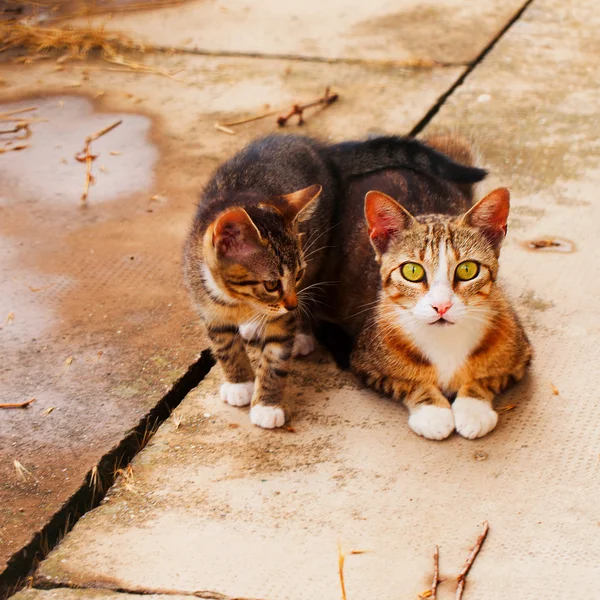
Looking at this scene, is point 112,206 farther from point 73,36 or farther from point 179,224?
point 73,36

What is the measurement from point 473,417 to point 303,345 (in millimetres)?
901

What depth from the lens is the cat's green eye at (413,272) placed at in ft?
10.5

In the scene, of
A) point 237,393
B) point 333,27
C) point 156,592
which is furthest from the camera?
point 333,27

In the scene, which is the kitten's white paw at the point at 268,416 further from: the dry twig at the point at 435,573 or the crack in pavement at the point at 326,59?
the crack in pavement at the point at 326,59

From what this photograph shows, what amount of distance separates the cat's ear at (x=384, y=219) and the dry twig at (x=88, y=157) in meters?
2.25

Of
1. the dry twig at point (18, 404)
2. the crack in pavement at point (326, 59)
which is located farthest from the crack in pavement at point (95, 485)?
the crack in pavement at point (326, 59)

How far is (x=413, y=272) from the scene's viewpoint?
3209mm

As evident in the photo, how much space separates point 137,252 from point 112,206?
55 centimetres

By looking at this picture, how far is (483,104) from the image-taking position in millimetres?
5906

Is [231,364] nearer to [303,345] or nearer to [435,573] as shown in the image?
[303,345]

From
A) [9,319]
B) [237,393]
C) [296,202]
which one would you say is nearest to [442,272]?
[296,202]

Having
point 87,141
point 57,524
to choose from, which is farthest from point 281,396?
point 87,141

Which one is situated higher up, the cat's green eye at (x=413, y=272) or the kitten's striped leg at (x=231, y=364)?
the cat's green eye at (x=413, y=272)

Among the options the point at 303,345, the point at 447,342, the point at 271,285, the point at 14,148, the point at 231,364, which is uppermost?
the point at 271,285
